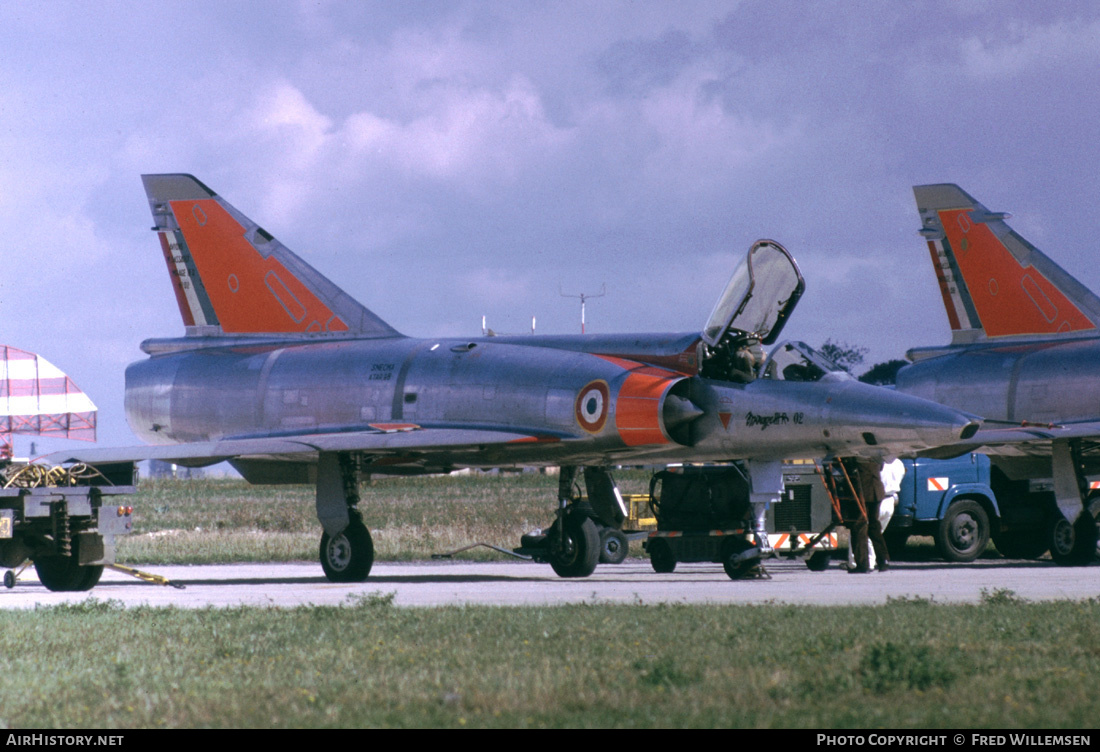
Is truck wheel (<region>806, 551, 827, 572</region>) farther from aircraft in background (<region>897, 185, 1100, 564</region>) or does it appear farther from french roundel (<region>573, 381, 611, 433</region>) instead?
french roundel (<region>573, 381, 611, 433</region>)

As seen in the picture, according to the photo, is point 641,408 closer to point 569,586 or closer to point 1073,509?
point 569,586

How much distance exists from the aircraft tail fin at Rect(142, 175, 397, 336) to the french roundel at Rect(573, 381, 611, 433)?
4.96m

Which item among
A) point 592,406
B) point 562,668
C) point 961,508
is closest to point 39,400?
point 592,406

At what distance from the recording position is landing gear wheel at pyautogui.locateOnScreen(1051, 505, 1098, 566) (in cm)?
1984

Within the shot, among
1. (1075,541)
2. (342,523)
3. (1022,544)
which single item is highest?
(342,523)

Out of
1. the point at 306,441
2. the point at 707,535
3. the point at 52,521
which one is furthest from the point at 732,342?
the point at 52,521

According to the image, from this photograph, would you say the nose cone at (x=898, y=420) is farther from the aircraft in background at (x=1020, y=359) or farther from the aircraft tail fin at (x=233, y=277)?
the aircraft tail fin at (x=233, y=277)

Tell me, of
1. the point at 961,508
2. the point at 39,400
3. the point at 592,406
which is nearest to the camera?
the point at 592,406

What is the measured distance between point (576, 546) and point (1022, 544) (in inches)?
378

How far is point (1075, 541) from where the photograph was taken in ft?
65.6

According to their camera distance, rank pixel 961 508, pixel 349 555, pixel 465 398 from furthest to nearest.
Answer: pixel 961 508
pixel 465 398
pixel 349 555

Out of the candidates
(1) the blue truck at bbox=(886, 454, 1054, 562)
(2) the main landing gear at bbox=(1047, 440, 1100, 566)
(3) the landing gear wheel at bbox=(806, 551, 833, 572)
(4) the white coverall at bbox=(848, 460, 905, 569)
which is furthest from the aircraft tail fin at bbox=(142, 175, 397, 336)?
(2) the main landing gear at bbox=(1047, 440, 1100, 566)
